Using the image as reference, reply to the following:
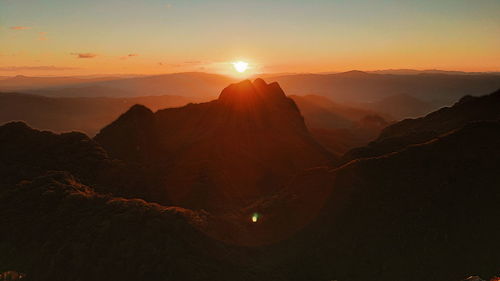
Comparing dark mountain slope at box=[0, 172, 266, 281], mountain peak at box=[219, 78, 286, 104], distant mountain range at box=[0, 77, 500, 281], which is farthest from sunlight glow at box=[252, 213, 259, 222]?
mountain peak at box=[219, 78, 286, 104]

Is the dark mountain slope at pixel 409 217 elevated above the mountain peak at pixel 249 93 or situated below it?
below

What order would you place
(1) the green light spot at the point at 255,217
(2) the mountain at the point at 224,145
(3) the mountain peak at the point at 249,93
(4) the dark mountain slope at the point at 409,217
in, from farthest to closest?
1. (3) the mountain peak at the point at 249,93
2. (2) the mountain at the point at 224,145
3. (1) the green light spot at the point at 255,217
4. (4) the dark mountain slope at the point at 409,217

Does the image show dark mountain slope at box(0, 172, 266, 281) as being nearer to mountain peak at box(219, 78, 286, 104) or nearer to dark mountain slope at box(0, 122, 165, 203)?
dark mountain slope at box(0, 122, 165, 203)

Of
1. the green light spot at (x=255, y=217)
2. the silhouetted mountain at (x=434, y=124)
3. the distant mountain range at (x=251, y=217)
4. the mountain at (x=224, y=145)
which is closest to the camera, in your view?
the distant mountain range at (x=251, y=217)

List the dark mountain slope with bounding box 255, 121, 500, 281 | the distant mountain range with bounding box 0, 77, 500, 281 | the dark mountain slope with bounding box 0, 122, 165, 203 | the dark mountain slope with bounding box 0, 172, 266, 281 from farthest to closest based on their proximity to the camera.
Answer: the dark mountain slope with bounding box 0, 122, 165, 203
the dark mountain slope with bounding box 255, 121, 500, 281
the distant mountain range with bounding box 0, 77, 500, 281
the dark mountain slope with bounding box 0, 172, 266, 281

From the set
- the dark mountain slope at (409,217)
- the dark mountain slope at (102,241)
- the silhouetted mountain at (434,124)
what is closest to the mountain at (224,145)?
the dark mountain slope at (102,241)

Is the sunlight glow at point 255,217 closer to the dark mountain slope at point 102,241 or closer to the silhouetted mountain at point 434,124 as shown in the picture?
the dark mountain slope at point 102,241

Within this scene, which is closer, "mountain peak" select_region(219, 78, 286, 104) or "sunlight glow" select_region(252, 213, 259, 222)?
"sunlight glow" select_region(252, 213, 259, 222)
